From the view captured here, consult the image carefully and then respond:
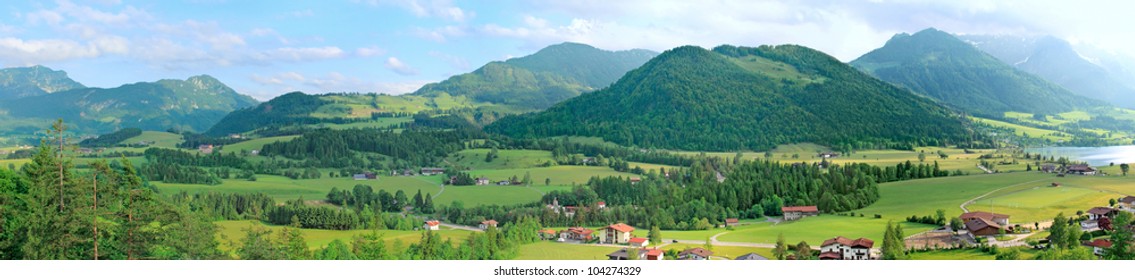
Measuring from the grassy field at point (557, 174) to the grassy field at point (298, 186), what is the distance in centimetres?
519

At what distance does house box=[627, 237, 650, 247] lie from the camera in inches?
924

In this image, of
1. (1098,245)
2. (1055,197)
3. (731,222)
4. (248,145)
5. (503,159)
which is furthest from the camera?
(248,145)

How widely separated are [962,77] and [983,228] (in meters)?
152

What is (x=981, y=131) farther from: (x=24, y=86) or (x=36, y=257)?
(x=24, y=86)

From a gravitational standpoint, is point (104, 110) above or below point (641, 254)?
above

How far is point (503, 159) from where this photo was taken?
63.9m

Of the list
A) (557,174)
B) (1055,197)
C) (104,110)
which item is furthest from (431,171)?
(104,110)

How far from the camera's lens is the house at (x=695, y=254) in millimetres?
20198

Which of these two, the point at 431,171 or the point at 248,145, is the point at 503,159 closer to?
the point at 431,171

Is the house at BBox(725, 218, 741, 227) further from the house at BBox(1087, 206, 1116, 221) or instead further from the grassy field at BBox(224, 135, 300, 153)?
the grassy field at BBox(224, 135, 300, 153)

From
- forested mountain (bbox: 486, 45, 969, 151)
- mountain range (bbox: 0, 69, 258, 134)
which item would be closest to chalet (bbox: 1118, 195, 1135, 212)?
forested mountain (bbox: 486, 45, 969, 151)

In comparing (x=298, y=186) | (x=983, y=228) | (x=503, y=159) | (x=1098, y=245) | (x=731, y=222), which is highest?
(x=503, y=159)

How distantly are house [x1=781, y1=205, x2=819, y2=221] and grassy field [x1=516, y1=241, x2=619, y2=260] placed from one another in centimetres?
932

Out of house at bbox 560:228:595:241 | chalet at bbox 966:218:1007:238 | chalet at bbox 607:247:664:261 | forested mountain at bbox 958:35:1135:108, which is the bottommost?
house at bbox 560:228:595:241
